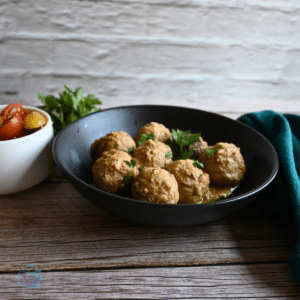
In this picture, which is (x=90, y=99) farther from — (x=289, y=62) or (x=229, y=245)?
(x=289, y=62)

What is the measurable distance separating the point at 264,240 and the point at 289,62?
1.72 metres

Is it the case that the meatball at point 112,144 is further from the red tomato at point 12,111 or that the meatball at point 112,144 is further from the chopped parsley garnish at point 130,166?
the red tomato at point 12,111

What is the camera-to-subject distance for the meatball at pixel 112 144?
116 cm

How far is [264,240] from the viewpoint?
1032 millimetres

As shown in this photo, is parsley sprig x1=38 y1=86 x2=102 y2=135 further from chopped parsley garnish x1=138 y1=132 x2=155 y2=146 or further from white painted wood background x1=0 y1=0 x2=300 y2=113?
white painted wood background x1=0 y1=0 x2=300 y2=113

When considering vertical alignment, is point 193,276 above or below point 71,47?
below

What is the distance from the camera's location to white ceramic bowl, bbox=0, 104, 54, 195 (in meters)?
1.06

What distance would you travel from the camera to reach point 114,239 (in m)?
1.00

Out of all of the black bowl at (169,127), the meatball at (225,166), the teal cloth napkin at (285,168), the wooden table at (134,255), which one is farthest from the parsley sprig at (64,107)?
the teal cloth napkin at (285,168)

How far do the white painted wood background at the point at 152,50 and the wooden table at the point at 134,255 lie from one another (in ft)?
Result: 3.68

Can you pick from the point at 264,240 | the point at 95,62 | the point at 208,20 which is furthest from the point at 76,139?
the point at 208,20

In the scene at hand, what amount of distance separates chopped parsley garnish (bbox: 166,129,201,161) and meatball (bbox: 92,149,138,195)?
0.82 ft

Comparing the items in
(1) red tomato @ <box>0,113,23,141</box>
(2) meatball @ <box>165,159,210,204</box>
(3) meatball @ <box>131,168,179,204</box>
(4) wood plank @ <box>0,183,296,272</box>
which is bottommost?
(4) wood plank @ <box>0,183,296,272</box>

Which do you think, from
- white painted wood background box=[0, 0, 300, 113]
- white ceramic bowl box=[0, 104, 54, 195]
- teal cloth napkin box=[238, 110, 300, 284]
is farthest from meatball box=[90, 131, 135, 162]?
white painted wood background box=[0, 0, 300, 113]
